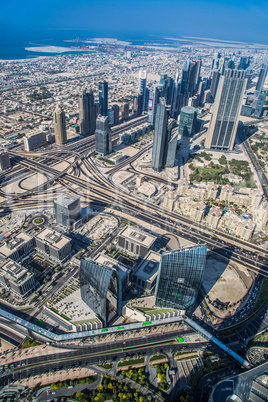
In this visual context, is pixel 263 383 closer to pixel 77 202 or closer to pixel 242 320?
pixel 242 320

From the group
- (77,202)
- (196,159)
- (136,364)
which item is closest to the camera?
(136,364)

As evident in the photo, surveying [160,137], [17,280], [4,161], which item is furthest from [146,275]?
[4,161]

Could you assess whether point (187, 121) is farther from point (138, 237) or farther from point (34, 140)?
point (138, 237)

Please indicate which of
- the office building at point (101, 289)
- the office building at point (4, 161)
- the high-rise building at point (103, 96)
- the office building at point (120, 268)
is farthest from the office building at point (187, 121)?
the office building at point (101, 289)

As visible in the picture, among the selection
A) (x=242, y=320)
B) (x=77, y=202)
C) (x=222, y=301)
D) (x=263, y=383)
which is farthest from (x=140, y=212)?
(x=263, y=383)

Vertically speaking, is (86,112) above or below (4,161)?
above

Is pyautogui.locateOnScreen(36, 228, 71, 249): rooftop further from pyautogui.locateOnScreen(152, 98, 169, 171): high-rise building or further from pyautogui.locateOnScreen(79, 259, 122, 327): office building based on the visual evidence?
pyautogui.locateOnScreen(152, 98, 169, 171): high-rise building

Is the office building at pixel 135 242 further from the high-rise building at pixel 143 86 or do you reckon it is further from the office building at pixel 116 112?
the high-rise building at pixel 143 86
